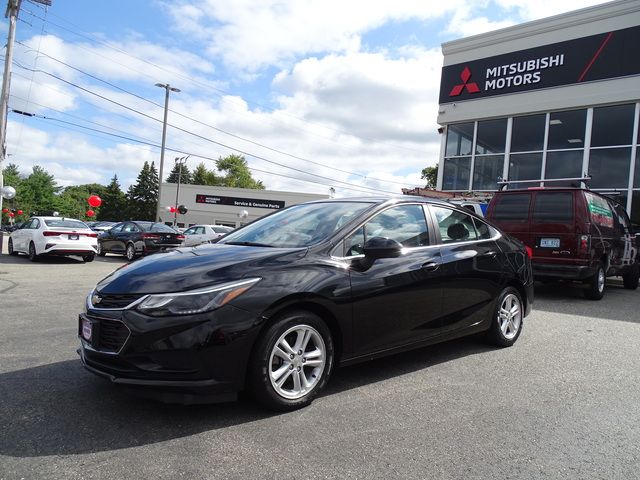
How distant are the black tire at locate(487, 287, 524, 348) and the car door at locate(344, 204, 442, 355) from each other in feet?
Answer: 3.63

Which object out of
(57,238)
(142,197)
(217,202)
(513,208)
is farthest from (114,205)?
(513,208)

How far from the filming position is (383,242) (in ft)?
11.7

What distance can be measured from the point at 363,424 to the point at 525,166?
1688cm

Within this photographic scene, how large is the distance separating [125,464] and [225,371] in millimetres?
725

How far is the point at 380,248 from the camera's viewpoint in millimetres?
3531

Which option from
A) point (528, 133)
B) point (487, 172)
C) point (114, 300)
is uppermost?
point (528, 133)

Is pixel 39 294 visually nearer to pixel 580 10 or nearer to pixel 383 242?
pixel 383 242

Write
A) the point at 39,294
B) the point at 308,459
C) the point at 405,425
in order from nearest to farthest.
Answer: the point at 308,459, the point at 405,425, the point at 39,294

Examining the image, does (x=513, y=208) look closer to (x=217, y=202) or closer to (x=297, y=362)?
(x=297, y=362)

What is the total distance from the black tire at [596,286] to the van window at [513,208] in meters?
1.59

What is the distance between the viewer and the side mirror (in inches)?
139

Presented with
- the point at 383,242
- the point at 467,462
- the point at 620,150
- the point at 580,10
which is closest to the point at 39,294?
the point at 383,242

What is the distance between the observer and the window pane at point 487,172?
18.5m

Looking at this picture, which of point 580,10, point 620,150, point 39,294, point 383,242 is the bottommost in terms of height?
point 39,294
